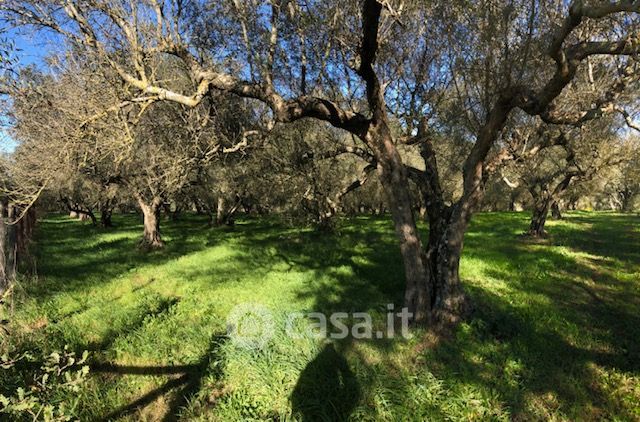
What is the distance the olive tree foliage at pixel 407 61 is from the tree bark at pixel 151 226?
825 cm

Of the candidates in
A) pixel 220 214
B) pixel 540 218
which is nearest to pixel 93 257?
pixel 220 214

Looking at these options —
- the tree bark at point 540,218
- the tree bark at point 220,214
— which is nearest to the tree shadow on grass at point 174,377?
the tree bark at point 540,218

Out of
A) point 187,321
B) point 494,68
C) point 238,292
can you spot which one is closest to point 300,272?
point 238,292

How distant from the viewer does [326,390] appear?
564 cm

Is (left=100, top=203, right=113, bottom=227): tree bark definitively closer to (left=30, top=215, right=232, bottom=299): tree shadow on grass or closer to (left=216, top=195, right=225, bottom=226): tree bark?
(left=30, top=215, right=232, bottom=299): tree shadow on grass

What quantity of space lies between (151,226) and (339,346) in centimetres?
1404

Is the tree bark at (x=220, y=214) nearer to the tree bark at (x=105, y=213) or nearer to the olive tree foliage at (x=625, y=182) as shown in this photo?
the tree bark at (x=105, y=213)

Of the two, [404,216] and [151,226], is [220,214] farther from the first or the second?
[404,216]

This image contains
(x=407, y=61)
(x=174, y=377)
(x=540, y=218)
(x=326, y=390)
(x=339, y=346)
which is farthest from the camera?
(x=540, y=218)

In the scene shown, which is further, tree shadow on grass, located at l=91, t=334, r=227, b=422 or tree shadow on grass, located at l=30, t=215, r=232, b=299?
tree shadow on grass, located at l=30, t=215, r=232, b=299

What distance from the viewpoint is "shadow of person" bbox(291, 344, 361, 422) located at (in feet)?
17.1

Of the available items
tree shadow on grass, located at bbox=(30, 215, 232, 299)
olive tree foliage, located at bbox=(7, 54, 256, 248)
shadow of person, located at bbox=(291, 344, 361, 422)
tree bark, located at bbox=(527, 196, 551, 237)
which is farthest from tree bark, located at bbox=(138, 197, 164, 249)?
tree bark, located at bbox=(527, 196, 551, 237)

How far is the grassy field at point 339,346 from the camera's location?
540 centimetres

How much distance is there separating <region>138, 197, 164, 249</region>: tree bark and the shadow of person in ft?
45.1
